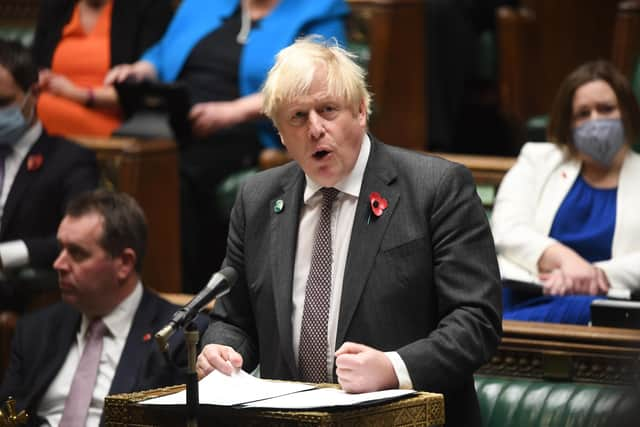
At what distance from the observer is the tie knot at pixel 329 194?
2.04 m

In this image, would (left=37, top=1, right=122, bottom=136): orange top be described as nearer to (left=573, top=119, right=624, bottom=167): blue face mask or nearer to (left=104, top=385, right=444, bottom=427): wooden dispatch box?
(left=573, top=119, right=624, bottom=167): blue face mask

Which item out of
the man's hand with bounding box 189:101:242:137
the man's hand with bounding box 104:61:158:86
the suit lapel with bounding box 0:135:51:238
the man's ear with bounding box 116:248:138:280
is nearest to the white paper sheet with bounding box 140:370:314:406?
the man's ear with bounding box 116:248:138:280

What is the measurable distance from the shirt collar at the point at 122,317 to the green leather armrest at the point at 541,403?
30.9 inches

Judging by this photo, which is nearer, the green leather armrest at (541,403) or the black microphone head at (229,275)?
the black microphone head at (229,275)

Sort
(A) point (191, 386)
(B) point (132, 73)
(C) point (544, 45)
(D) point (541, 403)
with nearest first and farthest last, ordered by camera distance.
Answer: (A) point (191, 386), (D) point (541, 403), (B) point (132, 73), (C) point (544, 45)

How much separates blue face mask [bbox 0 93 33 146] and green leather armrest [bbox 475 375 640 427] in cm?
152

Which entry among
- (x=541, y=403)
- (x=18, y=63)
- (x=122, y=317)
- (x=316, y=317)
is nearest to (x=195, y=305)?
(x=316, y=317)

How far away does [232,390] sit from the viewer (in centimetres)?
182

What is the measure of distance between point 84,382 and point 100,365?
5 cm

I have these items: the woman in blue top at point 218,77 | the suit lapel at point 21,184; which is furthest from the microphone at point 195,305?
the woman in blue top at point 218,77

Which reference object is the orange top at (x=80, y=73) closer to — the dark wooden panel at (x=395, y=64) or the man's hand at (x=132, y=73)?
the man's hand at (x=132, y=73)

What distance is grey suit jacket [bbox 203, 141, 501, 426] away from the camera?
1.90 meters

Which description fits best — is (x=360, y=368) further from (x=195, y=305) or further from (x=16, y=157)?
Result: (x=16, y=157)

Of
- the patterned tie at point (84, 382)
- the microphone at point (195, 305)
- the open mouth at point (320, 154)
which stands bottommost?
the patterned tie at point (84, 382)
